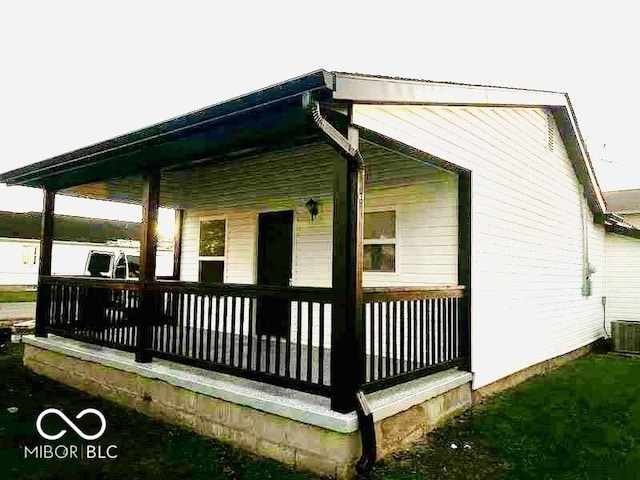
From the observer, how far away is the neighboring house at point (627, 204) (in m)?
13.0

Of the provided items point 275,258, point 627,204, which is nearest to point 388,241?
point 275,258

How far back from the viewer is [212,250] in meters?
9.12

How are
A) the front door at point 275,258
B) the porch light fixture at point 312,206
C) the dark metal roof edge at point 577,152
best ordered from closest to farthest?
the porch light fixture at point 312,206 < the dark metal roof edge at point 577,152 < the front door at point 275,258

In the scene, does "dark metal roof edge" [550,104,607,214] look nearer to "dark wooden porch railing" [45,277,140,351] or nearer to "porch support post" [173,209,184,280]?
"dark wooden porch railing" [45,277,140,351]

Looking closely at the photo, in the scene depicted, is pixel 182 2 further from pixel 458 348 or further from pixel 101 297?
pixel 458 348

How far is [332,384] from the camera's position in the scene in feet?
12.0

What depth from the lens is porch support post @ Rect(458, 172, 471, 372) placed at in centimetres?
532

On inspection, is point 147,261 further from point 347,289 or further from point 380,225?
point 380,225

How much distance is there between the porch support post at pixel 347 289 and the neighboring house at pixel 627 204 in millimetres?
12180

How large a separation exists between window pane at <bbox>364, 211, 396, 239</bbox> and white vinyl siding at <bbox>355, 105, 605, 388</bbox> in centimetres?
134

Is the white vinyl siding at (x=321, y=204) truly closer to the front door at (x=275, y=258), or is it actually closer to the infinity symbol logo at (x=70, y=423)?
the front door at (x=275, y=258)

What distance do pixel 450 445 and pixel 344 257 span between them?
6.97 feet

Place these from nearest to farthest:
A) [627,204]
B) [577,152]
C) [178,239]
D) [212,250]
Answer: [577,152] < [212,250] < [178,239] < [627,204]
